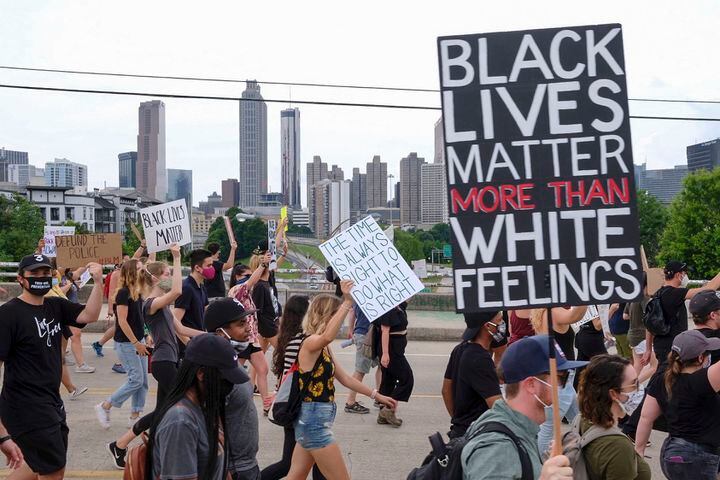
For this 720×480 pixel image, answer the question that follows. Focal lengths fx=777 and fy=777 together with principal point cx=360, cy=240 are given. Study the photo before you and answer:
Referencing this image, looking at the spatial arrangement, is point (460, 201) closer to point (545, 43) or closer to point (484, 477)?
point (545, 43)

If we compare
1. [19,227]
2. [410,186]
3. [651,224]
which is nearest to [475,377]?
[19,227]

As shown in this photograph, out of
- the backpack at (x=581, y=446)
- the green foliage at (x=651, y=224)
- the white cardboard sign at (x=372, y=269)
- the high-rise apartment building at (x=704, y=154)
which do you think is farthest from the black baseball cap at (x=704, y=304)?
the high-rise apartment building at (x=704, y=154)

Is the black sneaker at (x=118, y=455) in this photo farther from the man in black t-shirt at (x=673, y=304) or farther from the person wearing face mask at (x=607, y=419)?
the man in black t-shirt at (x=673, y=304)

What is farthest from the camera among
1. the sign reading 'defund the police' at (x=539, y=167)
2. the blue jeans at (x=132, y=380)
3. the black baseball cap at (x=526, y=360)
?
the blue jeans at (x=132, y=380)

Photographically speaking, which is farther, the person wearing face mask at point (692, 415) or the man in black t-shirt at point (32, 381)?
the man in black t-shirt at point (32, 381)

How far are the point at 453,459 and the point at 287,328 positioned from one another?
285cm

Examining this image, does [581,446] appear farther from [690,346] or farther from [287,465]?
[287,465]

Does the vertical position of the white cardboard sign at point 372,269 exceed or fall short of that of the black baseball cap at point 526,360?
it exceeds it

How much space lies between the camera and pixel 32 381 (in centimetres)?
480

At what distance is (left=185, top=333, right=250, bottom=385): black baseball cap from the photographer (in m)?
3.42

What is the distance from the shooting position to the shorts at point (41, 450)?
4.76m

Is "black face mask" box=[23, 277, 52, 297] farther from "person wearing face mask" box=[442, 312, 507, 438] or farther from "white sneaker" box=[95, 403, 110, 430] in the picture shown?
"white sneaker" box=[95, 403, 110, 430]

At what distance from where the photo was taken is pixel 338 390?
9906mm

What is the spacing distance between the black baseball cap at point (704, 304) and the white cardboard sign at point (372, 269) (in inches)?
97.0
